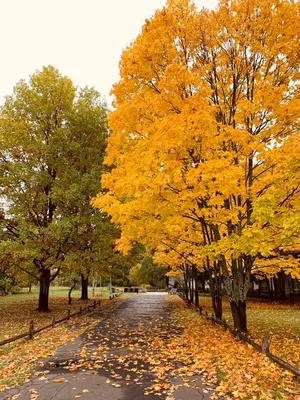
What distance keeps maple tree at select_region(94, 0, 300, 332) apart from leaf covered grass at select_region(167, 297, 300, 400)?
1687mm

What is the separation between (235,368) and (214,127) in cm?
688

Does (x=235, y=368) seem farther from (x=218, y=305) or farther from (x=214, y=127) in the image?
(x=218, y=305)

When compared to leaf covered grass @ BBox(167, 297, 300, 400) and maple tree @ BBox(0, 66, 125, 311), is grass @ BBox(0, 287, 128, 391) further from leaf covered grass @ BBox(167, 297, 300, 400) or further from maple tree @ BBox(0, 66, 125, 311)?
leaf covered grass @ BBox(167, 297, 300, 400)

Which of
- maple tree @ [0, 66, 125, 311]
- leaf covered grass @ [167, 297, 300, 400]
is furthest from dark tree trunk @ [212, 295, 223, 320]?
maple tree @ [0, 66, 125, 311]

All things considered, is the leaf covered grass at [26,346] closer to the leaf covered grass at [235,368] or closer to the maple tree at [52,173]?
the maple tree at [52,173]

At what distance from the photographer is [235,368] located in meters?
7.86

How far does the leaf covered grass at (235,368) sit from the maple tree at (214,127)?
169 cm

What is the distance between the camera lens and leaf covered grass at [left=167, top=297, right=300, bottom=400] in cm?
640

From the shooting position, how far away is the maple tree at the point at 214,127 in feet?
31.5

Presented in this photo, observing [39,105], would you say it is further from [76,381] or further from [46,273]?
[76,381]

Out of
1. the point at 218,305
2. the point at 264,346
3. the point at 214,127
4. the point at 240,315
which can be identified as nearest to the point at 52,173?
the point at 218,305

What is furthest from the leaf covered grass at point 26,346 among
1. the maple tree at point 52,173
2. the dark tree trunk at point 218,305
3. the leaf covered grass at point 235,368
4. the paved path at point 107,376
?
the dark tree trunk at point 218,305

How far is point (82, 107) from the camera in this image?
2042 cm

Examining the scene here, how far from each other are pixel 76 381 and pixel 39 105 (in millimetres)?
17235
